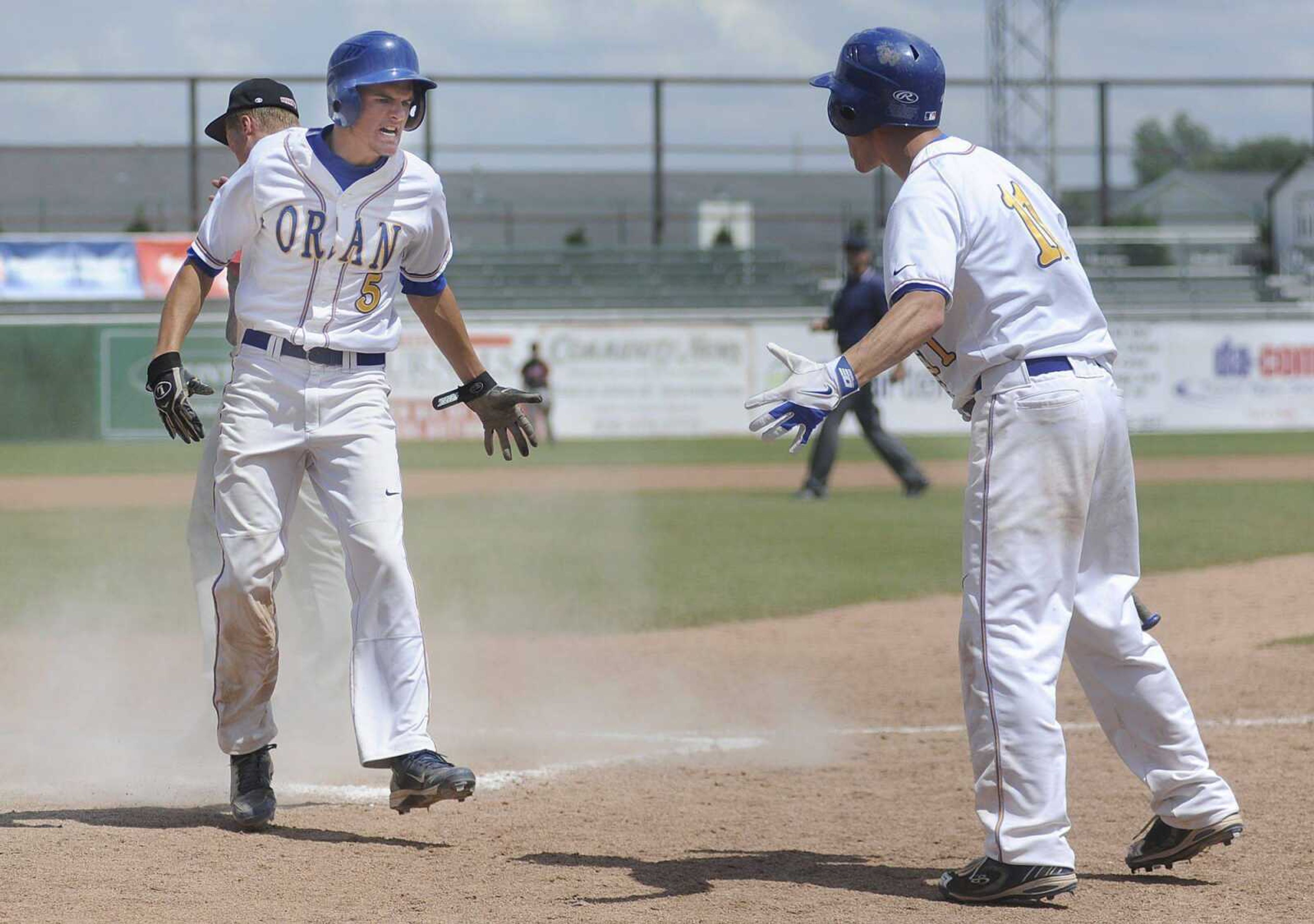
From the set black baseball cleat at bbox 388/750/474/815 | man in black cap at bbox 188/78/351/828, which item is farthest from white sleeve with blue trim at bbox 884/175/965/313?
man in black cap at bbox 188/78/351/828

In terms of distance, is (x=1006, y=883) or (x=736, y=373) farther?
(x=736, y=373)

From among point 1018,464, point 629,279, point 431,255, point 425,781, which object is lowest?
point 425,781

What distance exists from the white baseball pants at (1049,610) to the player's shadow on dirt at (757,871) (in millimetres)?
317

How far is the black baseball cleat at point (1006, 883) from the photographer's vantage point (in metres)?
3.65

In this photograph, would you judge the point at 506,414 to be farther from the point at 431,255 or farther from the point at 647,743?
the point at 647,743

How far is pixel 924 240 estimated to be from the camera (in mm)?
3641

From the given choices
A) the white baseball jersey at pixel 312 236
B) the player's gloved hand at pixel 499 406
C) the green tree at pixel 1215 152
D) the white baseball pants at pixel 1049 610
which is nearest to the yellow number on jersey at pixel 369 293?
the white baseball jersey at pixel 312 236

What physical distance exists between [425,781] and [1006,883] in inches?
61.2

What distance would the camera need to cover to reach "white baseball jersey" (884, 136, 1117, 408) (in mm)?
3699

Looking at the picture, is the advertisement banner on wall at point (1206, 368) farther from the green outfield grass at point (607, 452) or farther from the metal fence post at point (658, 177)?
the metal fence post at point (658, 177)

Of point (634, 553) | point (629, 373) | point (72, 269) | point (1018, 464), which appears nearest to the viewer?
point (1018, 464)

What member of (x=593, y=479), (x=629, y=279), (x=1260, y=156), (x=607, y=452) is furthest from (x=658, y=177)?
(x=1260, y=156)

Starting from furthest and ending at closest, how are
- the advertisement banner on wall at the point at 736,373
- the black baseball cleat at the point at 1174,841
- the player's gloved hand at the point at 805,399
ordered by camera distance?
the advertisement banner on wall at the point at 736,373, the black baseball cleat at the point at 1174,841, the player's gloved hand at the point at 805,399

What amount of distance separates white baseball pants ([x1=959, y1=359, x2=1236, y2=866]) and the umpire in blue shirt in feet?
29.9
